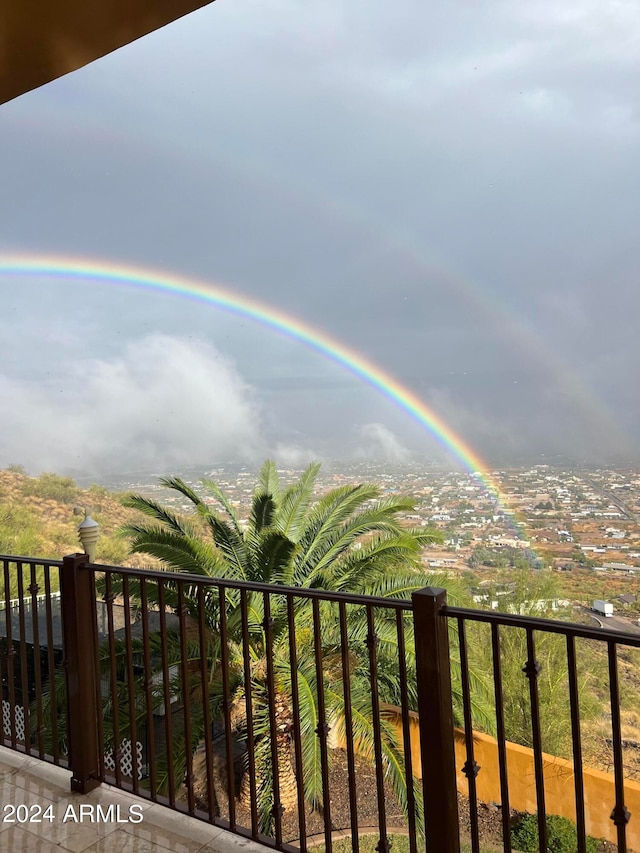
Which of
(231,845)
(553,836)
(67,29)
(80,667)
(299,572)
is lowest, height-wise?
(553,836)

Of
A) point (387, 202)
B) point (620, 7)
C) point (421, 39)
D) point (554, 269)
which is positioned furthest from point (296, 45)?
point (554, 269)

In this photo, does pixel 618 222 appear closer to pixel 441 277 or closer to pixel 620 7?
pixel 441 277

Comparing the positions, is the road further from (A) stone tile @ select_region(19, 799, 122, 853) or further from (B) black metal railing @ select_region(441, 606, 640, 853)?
(A) stone tile @ select_region(19, 799, 122, 853)

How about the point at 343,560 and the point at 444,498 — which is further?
the point at 444,498

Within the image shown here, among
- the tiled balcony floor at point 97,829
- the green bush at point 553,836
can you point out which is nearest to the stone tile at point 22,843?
the tiled balcony floor at point 97,829

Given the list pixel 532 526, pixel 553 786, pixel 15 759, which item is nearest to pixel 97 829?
pixel 15 759

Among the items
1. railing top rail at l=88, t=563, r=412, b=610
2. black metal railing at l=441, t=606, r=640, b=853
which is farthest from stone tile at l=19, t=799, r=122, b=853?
black metal railing at l=441, t=606, r=640, b=853

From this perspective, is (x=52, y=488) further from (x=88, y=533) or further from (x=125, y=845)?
(x=125, y=845)
